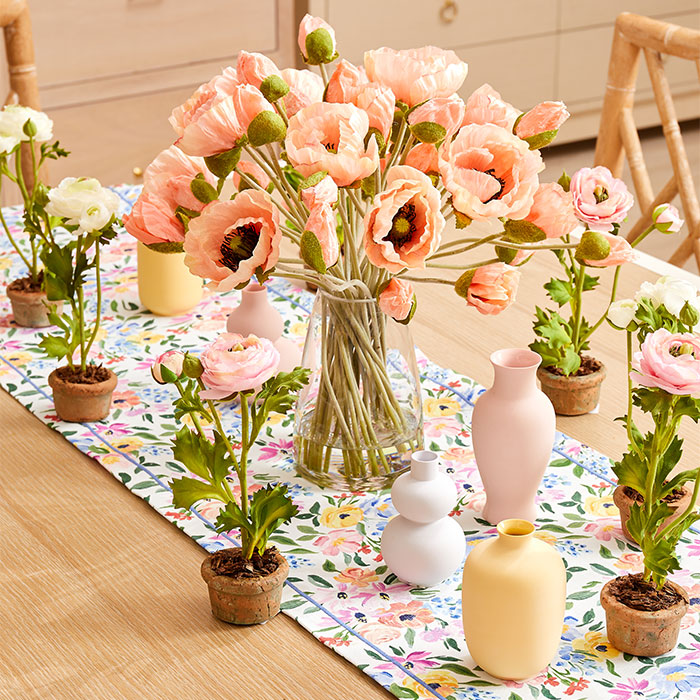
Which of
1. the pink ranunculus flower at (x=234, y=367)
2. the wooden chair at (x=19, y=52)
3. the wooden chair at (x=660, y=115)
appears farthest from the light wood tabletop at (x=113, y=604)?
the wooden chair at (x=19, y=52)

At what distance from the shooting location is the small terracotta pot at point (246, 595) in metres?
0.97

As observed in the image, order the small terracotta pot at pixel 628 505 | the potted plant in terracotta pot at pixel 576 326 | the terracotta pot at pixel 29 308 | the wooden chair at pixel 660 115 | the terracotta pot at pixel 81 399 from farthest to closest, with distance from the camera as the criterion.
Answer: the wooden chair at pixel 660 115
the terracotta pot at pixel 29 308
the terracotta pot at pixel 81 399
the potted plant in terracotta pot at pixel 576 326
the small terracotta pot at pixel 628 505

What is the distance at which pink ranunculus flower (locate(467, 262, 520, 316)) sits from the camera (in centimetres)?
103

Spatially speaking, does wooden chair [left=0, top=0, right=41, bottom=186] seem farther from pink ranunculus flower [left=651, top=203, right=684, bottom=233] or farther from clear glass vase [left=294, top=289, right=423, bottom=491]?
pink ranunculus flower [left=651, top=203, right=684, bottom=233]

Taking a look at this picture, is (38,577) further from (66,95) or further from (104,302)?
(66,95)

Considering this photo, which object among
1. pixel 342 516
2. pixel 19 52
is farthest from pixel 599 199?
pixel 19 52

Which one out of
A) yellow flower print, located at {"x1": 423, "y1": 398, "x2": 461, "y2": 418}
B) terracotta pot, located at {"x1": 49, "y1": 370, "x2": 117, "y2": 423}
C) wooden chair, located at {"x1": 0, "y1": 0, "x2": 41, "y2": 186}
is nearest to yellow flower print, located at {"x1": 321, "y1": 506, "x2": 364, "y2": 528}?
yellow flower print, located at {"x1": 423, "y1": 398, "x2": 461, "y2": 418}

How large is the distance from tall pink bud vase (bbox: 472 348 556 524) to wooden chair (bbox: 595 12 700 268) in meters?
0.85

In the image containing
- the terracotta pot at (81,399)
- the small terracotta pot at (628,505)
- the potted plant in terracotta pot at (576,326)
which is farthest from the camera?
the terracotta pot at (81,399)

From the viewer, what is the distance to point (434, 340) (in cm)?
151

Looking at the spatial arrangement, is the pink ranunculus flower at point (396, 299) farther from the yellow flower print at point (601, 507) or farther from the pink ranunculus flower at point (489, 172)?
the yellow flower print at point (601, 507)

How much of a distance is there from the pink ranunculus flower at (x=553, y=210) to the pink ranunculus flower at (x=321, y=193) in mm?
179

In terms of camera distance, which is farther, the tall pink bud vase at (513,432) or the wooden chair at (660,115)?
the wooden chair at (660,115)

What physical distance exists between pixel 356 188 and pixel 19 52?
127 centimetres
